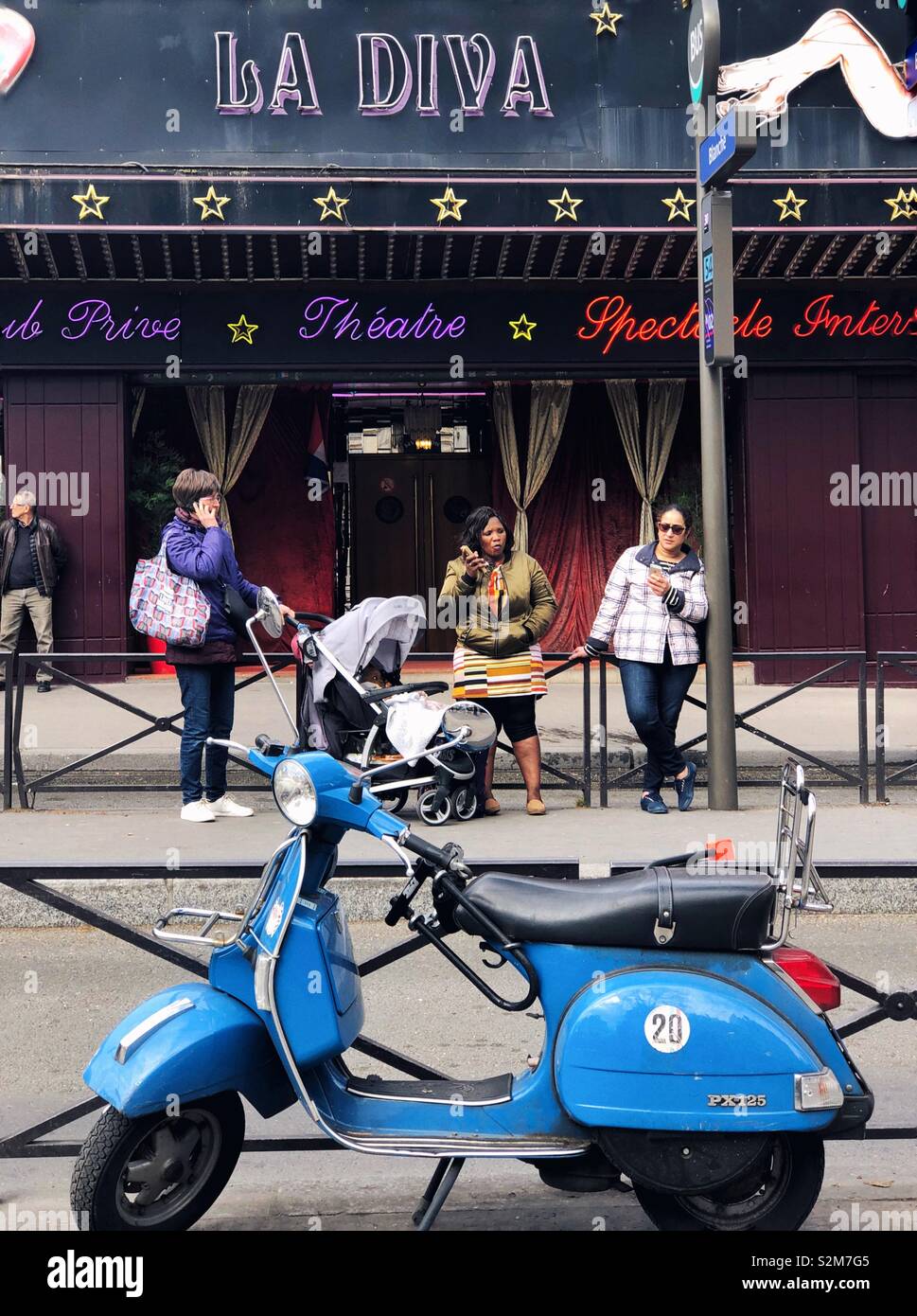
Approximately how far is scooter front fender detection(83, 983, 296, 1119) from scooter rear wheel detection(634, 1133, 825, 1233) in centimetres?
90

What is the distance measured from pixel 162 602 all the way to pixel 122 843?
53.8 inches

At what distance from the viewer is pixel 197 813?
845cm

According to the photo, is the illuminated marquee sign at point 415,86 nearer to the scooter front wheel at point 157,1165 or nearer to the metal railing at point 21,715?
the metal railing at point 21,715

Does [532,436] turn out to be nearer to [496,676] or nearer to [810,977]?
[496,676]

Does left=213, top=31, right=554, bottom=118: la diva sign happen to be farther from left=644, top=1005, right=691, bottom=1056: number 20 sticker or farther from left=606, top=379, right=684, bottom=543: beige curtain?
left=644, top=1005, right=691, bottom=1056: number 20 sticker

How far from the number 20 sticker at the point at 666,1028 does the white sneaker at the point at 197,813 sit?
224 inches

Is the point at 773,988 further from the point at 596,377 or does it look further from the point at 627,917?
the point at 596,377

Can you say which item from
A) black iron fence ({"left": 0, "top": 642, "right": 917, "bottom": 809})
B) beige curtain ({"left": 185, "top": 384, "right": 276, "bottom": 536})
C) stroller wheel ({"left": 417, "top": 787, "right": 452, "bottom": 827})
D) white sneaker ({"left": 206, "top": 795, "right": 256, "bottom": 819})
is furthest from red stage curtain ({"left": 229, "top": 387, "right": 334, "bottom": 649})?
stroller wheel ({"left": 417, "top": 787, "right": 452, "bottom": 827})

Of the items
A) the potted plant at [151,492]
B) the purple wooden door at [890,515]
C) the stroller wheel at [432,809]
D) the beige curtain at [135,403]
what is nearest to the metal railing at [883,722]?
the stroller wheel at [432,809]

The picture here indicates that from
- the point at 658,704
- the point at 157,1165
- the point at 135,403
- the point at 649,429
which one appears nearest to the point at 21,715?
the point at 658,704

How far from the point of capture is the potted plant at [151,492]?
587 inches

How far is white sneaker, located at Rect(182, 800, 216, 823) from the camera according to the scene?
845 centimetres

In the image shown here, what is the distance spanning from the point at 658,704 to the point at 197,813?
293 centimetres

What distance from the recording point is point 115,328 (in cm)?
1441
